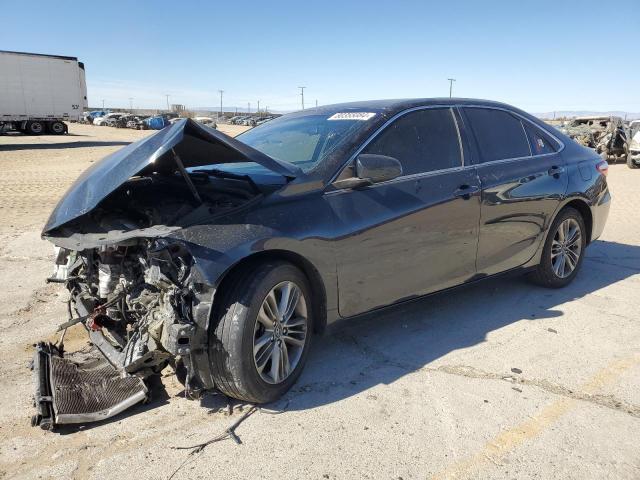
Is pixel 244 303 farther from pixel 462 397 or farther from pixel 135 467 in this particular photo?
pixel 462 397

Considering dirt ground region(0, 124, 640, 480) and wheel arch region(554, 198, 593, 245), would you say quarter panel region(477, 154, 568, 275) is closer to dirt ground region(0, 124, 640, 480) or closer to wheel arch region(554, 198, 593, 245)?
wheel arch region(554, 198, 593, 245)

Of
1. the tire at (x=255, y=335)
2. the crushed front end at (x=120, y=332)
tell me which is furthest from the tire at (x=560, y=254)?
the crushed front end at (x=120, y=332)

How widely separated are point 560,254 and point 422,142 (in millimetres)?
2197

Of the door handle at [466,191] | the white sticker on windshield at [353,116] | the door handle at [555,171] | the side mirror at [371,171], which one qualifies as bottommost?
the door handle at [466,191]

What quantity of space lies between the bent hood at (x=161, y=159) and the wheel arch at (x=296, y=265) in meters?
0.52

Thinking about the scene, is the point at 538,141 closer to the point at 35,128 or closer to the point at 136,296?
the point at 136,296

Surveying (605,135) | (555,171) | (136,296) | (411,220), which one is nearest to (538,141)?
(555,171)

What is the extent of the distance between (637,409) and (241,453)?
2.37 metres

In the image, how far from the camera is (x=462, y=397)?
3348 mm

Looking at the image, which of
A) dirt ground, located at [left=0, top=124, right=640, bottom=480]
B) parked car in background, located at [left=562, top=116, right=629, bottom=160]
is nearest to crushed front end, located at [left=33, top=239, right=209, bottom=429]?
dirt ground, located at [left=0, top=124, right=640, bottom=480]

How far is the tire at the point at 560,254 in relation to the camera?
16.9 feet

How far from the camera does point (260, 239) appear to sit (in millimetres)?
3033

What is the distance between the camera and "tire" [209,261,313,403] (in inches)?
116

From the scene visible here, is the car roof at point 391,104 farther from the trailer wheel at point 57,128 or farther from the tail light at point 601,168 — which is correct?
the trailer wheel at point 57,128
